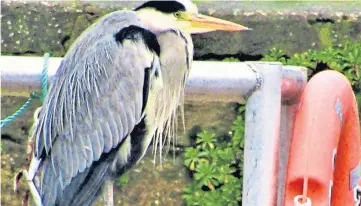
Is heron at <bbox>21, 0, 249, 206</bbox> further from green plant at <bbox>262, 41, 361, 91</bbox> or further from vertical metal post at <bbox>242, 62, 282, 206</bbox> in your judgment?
green plant at <bbox>262, 41, 361, 91</bbox>

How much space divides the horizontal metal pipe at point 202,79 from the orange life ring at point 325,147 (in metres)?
0.06

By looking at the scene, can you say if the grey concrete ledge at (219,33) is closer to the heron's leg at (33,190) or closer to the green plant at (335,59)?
the green plant at (335,59)

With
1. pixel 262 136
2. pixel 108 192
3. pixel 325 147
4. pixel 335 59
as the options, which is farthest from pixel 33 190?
pixel 335 59

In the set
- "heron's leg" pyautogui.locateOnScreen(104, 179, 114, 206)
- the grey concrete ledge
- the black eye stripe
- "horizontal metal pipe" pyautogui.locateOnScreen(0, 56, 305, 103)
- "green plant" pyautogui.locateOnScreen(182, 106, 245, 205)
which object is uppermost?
the black eye stripe

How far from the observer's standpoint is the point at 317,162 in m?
1.42

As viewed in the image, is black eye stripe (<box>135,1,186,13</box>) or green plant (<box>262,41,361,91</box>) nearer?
black eye stripe (<box>135,1,186,13</box>)

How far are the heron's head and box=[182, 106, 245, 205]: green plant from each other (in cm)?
137

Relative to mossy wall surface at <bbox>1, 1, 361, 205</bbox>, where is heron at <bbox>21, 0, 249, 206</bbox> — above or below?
above

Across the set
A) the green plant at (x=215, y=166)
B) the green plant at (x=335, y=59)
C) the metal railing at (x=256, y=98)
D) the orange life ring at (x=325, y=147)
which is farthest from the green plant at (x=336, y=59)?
the metal railing at (x=256, y=98)

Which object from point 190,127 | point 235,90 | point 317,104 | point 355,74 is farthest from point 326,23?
point 235,90

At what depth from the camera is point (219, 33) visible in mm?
2492

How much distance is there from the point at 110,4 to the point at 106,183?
1.47m

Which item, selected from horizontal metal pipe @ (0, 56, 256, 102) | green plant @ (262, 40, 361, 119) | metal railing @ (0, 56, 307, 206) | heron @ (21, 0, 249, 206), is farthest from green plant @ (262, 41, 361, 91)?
heron @ (21, 0, 249, 206)

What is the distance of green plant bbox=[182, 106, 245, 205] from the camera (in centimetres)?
244
